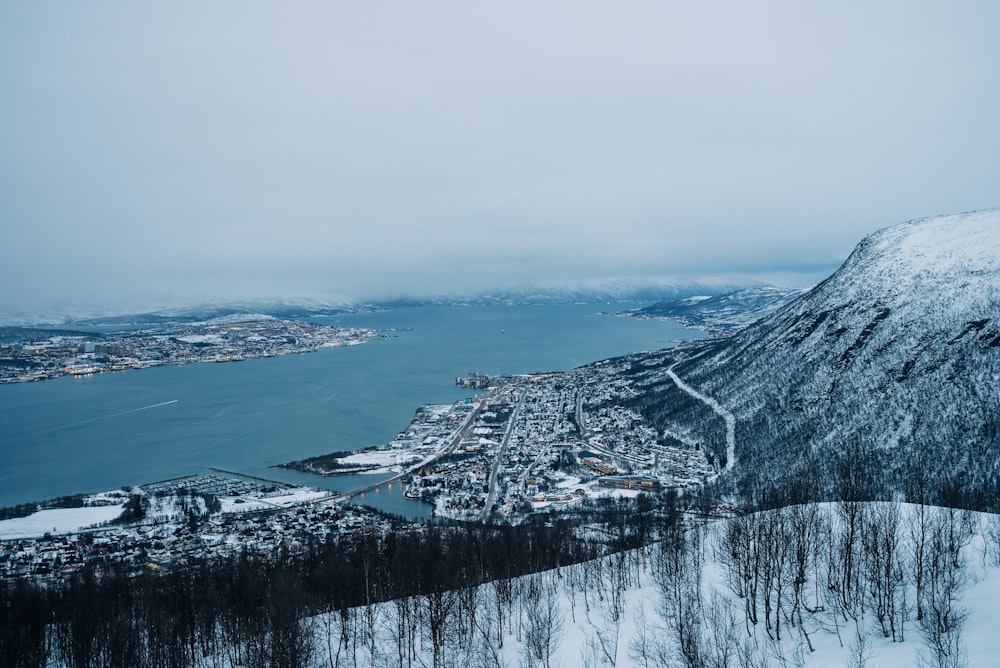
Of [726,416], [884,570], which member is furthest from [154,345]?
[884,570]

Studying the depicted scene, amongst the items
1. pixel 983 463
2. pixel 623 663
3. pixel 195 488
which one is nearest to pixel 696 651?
pixel 623 663

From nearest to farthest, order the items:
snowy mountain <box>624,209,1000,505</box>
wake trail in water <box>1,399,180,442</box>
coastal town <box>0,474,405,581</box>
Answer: coastal town <box>0,474,405,581</box> → snowy mountain <box>624,209,1000,505</box> → wake trail in water <box>1,399,180,442</box>

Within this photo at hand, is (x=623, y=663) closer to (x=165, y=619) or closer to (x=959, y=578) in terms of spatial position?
(x=959, y=578)

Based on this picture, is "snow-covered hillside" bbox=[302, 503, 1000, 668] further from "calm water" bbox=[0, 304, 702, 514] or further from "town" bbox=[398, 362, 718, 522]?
"calm water" bbox=[0, 304, 702, 514]

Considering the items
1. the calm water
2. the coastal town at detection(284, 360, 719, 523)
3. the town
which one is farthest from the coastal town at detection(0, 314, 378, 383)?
the town

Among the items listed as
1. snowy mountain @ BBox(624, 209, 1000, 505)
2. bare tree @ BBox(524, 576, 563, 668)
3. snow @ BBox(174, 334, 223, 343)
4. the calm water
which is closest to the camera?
bare tree @ BBox(524, 576, 563, 668)

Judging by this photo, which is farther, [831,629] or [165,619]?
[165,619]
